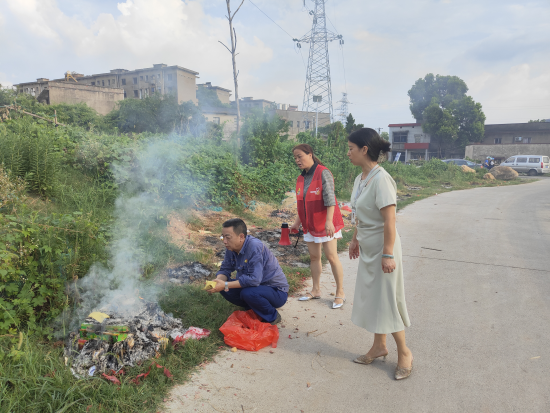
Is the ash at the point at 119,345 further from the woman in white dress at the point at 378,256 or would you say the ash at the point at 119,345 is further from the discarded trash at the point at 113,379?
the woman in white dress at the point at 378,256

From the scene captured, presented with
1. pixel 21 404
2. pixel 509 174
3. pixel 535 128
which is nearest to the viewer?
pixel 21 404

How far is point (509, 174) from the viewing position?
25188 millimetres

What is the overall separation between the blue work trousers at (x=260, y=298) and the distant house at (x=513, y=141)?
45363mm

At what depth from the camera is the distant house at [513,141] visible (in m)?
39.7

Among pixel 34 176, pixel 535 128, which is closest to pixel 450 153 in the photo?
pixel 535 128

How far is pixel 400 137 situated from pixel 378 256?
2052 inches

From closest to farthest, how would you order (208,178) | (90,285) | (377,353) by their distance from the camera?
(377,353), (90,285), (208,178)

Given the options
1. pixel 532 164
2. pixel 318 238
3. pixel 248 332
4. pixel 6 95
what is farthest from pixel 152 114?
pixel 532 164

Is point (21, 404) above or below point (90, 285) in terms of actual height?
below

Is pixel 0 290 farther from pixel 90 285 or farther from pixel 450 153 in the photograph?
pixel 450 153

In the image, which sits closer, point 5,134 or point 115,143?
point 5,134

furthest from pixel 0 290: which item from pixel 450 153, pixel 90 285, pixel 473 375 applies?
pixel 450 153

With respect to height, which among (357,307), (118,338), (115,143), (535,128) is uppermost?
(535,128)

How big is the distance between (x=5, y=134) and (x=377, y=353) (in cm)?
708
